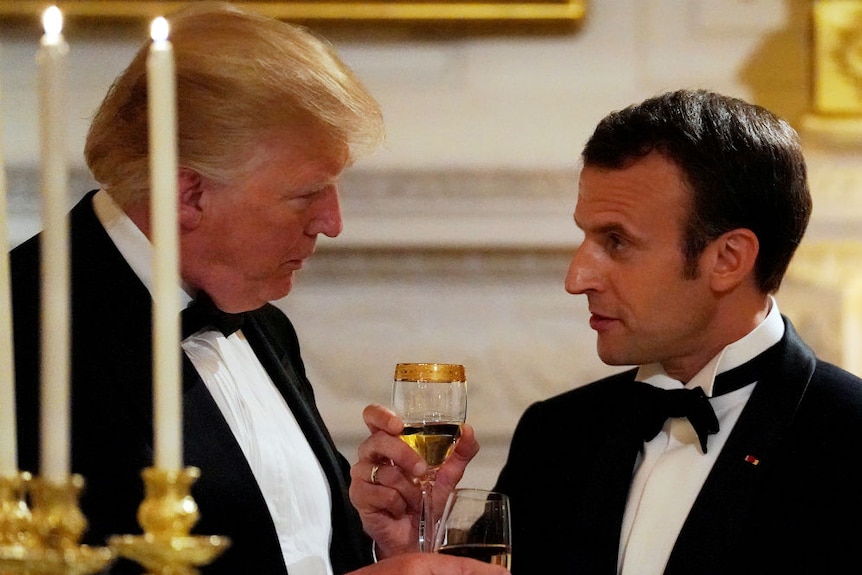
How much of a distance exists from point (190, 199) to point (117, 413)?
1.28 feet

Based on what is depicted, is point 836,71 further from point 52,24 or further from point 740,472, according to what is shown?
point 52,24

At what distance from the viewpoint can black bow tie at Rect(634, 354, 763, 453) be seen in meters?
1.86

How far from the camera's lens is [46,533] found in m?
0.77

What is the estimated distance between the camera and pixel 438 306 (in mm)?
3021

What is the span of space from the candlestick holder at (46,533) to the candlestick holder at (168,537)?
3 centimetres

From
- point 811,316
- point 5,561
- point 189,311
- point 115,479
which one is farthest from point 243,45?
point 811,316

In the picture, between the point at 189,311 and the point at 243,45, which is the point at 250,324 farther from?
the point at 243,45

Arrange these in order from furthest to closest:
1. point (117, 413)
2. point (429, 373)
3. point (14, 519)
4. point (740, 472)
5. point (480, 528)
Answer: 1. point (740, 472)
2. point (429, 373)
3. point (117, 413)
4. point (480, 528)
5. point (14, 519)

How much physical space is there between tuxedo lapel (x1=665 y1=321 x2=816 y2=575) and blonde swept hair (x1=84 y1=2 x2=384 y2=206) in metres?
0.83

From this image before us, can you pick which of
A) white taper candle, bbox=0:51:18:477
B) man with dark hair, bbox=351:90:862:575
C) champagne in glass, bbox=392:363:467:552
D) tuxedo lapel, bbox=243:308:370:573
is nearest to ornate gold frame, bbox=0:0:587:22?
man with dark hair, bbox=351:90:862:575

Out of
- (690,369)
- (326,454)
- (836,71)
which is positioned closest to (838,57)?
(836,71)

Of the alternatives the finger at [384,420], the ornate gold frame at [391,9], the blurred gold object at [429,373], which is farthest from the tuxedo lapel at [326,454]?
the ornate gold frame at [391,9]

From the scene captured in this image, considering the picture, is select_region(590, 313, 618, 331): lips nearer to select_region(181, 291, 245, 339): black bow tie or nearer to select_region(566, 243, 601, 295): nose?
select_region(566, 243, 601, 295): nose

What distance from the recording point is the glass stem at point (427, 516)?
6.06ft
